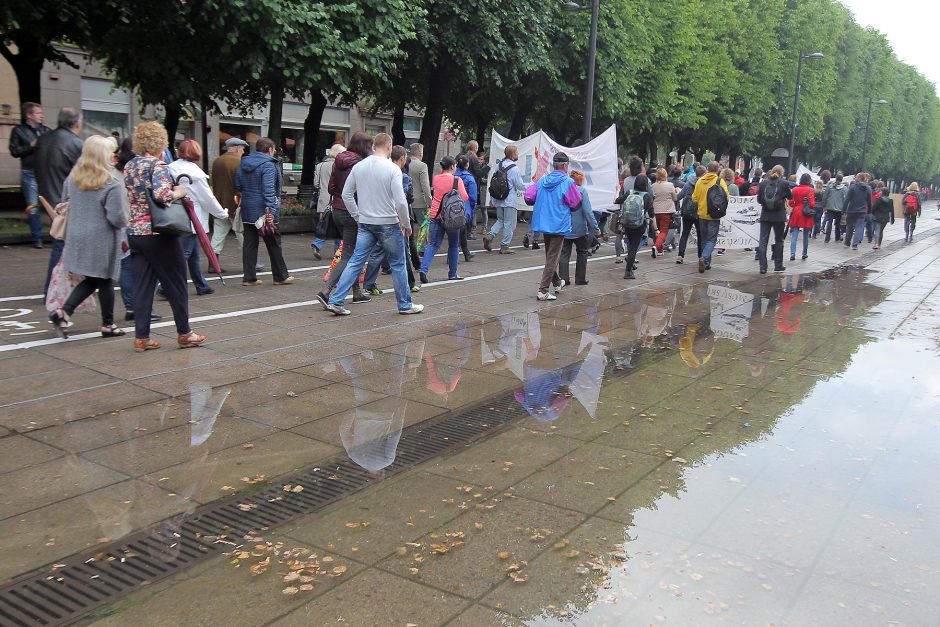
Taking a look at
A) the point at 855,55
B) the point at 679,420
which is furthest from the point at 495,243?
the point at 855,55

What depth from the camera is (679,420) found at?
582 cm

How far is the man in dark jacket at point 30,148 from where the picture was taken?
35.9 ft

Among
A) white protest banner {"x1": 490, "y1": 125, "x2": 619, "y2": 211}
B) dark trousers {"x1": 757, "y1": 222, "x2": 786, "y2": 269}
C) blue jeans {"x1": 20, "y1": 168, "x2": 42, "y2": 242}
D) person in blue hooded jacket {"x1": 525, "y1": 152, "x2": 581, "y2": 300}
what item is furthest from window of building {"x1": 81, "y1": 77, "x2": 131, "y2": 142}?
person in blue hooded jacket {"x1": 525, "y1": 152, "x2": 581, "y2": 300}

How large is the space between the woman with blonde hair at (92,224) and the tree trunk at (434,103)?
1454 cm

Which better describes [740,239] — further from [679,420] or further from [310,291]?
[679,420]

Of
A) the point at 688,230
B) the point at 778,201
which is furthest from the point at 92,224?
the point at 778,201

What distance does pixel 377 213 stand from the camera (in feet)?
29.0

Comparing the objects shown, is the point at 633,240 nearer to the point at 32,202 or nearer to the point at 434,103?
the point at 32,202

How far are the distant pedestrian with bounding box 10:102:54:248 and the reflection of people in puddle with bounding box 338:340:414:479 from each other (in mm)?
5503

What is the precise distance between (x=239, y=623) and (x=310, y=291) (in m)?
7.62

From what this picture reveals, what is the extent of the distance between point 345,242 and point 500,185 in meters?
6.47

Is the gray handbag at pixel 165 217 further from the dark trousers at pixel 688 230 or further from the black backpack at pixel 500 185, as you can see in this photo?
the dark trousers at pixel 688 230

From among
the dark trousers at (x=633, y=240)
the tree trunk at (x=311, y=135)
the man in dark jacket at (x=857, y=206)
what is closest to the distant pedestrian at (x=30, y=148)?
the dark trousers at (x=633, y=240)

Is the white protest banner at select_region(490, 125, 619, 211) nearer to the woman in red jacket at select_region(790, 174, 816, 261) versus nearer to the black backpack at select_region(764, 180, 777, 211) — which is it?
the black backpack at select_region(764, 180, 777, 211)
